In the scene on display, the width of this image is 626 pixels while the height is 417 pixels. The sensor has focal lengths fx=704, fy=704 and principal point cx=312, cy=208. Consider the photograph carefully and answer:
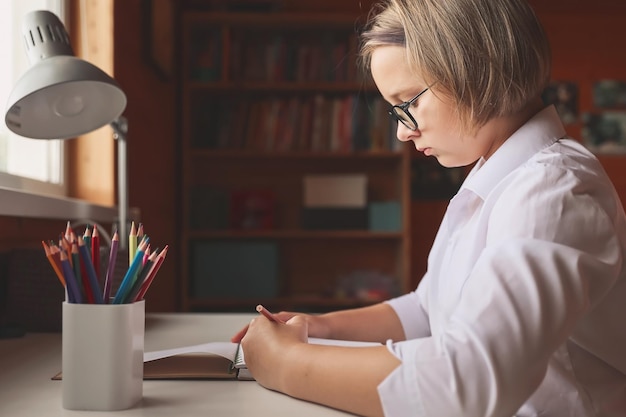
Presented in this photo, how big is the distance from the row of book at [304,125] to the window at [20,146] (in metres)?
1.55

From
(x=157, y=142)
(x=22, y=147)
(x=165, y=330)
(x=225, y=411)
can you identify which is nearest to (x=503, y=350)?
(x=225, y=411)

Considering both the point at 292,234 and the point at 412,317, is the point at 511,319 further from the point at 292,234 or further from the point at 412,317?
the point at 292,234

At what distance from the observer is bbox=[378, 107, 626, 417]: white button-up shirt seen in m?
0.65

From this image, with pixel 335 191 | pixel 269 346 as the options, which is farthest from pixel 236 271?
pixel 269 346

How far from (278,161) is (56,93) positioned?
102 inches

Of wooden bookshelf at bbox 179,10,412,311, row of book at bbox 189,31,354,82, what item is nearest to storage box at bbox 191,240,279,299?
wooden bookshelf at bbox 179,10,412,311

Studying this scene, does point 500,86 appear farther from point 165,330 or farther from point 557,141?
point 165,330

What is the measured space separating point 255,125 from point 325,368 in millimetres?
2835

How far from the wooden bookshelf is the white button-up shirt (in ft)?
8.47

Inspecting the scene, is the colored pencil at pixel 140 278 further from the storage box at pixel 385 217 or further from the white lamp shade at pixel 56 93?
the storage box at pixel 385 217

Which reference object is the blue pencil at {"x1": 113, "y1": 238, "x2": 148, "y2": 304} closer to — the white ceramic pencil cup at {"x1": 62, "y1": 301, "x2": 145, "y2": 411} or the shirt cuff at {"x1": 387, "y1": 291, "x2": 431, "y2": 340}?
the white ceramic pencil cup at {"x1": 62, "y1": 301, "x2": 145, "y2": 411}

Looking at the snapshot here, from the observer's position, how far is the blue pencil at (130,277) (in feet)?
2.40

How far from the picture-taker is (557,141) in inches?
34.6

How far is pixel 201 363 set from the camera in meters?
0.93
